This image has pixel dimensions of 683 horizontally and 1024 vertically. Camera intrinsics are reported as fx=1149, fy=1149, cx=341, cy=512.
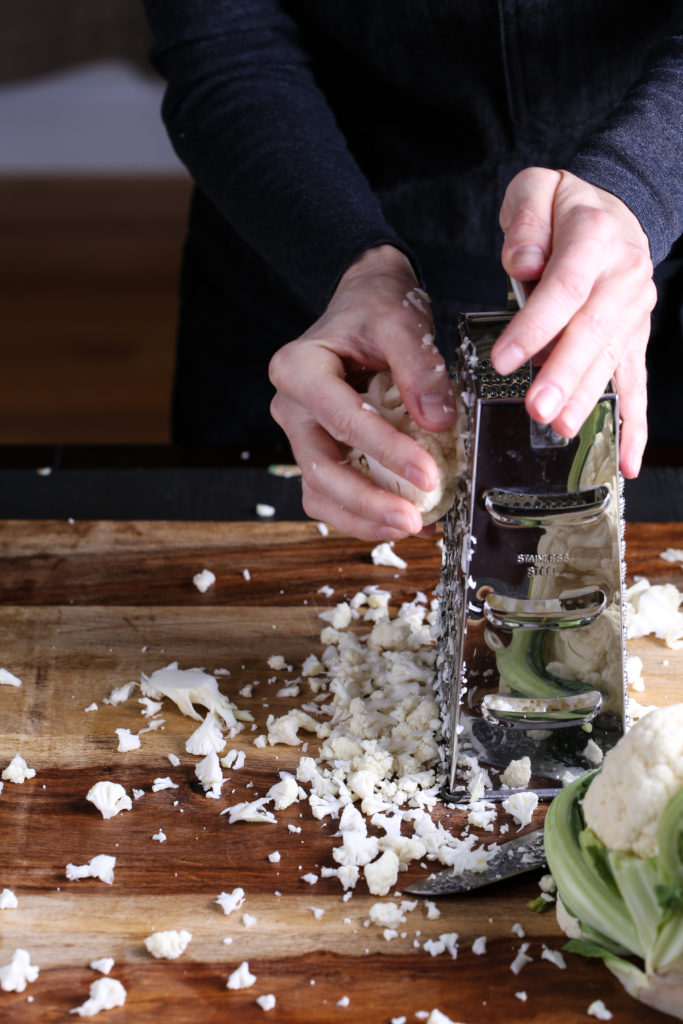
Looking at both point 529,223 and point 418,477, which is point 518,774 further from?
point 529,223

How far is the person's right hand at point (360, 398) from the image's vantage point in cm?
116

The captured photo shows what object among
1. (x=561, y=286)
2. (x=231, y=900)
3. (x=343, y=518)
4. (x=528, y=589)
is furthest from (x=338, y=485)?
(x=231, y=900)

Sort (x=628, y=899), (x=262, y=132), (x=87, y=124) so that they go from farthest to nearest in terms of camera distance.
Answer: (x=87, y=124), (x=262, y=132), (x=628, y=899)

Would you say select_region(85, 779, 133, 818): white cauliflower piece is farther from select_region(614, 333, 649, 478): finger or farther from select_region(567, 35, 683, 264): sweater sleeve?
select_region(567, 35, 683, 264): sweater sleeve

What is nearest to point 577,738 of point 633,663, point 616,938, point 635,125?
point 633,663

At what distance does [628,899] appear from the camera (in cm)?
99

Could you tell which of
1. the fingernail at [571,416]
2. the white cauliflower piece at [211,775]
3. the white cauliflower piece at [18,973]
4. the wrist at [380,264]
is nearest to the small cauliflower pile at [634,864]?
the fingernail at [571,416]

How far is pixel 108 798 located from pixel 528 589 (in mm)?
500

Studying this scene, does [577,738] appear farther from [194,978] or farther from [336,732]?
[194,978]

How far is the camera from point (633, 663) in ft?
4.61

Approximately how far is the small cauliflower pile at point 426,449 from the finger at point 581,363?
15 centimetres

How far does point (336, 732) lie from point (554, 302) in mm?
570

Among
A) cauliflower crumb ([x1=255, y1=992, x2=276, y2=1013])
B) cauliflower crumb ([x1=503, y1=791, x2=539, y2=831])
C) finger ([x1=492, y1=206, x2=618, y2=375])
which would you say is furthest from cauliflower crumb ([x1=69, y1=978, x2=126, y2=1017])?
finger ([x1=492, y1=206, x2=618, y2=375])

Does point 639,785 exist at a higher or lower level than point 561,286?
lower
